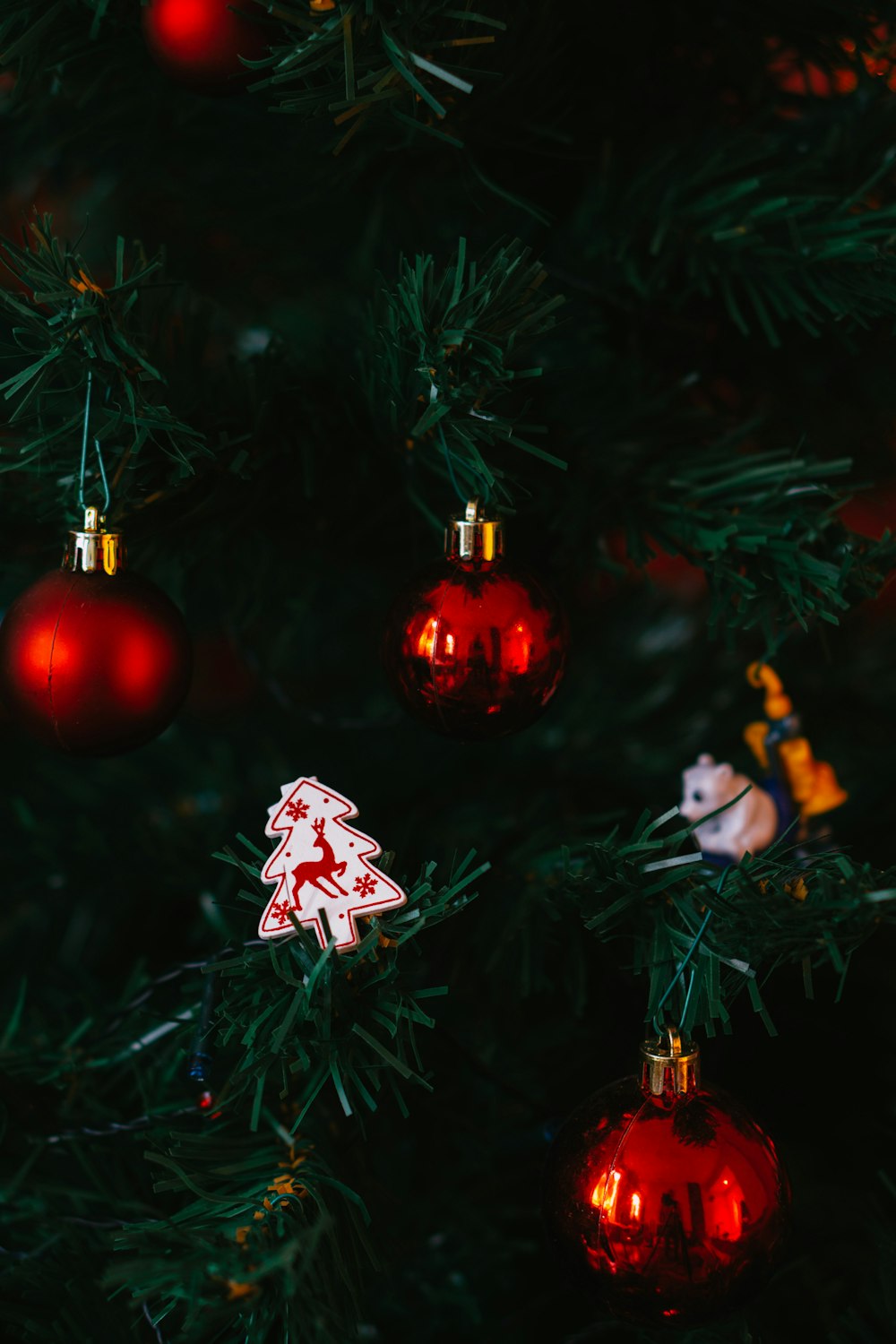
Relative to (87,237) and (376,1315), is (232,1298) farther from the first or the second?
(87,237)

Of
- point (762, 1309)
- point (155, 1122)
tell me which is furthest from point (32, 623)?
point (762, 1309)

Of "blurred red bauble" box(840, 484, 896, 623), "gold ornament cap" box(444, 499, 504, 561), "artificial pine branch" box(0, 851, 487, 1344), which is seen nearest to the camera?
"artificial pine branch" box(0, 851, 487, 1344)

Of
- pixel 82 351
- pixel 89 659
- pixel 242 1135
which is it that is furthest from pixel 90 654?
pixel 242 1135

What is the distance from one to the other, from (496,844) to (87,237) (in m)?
0.67

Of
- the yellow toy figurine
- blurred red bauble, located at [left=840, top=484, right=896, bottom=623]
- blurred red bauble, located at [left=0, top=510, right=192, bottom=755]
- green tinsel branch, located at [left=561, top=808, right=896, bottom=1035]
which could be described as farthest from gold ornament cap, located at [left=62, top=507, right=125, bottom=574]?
blurred red bauble, located at [left=840, top=484, right=896, bottom=623]

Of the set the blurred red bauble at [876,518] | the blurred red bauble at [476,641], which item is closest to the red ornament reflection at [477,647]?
the blurred red bauble at [476,641]

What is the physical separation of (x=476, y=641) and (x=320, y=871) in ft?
0.38

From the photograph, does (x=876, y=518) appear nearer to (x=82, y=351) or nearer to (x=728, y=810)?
(x=728, y=810)

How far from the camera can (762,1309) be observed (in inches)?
23.6

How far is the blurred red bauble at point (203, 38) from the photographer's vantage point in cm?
45

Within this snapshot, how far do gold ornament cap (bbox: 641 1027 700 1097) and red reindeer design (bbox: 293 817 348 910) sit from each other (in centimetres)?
14

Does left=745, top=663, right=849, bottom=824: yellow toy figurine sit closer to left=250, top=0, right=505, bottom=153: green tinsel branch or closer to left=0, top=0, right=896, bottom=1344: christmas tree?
left=0, top=0, right=896, bottom=1344: christmas tree

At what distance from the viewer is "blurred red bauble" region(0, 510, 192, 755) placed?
45cm

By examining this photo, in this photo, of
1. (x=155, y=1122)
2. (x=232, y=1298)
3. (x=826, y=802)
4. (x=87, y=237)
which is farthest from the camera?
(x=87, y=237)
